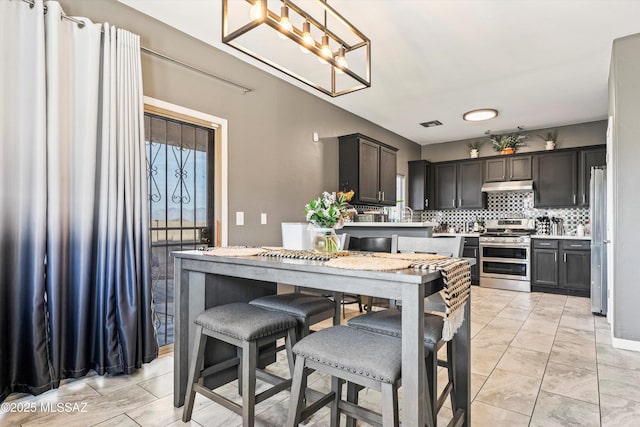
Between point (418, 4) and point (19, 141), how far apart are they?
112 inches

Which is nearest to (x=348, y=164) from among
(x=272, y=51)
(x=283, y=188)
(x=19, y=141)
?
(x=283, y=188)

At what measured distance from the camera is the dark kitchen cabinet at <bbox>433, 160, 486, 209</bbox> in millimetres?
6547

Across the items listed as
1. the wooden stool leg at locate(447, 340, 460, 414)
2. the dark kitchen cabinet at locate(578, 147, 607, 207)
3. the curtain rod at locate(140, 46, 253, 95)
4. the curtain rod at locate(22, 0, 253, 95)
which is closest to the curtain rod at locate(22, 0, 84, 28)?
the curtain rod at locate(22, 0, 253, 95)

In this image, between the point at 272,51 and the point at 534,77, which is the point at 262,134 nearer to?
the point at 272,51

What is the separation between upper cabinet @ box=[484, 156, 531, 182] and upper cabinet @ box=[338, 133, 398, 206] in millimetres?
2279

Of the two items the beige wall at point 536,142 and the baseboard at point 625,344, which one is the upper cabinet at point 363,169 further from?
the baseboard at point 625,344

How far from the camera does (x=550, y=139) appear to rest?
5.92 meters

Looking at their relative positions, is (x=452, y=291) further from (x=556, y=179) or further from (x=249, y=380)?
(x=556, y=179)

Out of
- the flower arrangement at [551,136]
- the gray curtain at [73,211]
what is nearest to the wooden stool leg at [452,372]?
the gray curtain at [73,211]

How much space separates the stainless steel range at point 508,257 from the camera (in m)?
5.56

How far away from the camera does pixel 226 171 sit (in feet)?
11.1

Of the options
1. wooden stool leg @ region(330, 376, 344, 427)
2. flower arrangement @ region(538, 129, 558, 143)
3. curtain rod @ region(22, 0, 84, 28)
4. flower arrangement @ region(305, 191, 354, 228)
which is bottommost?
wooden stool leg @ region(330, 376, 344, 427)

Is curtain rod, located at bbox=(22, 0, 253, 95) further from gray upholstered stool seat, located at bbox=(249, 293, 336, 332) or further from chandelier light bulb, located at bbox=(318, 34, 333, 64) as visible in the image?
gray upholstered stool seat, located at bbox=(249, 293, 336, 332)

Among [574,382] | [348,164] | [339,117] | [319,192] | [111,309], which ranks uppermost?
[339,117]
